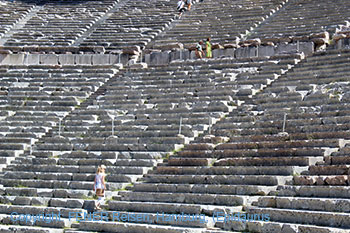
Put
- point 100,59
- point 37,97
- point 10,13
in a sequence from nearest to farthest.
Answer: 1. point 37,97
2. point 100,59
3. point 10,13

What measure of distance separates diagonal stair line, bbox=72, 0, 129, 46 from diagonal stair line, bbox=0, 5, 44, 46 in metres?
2.61

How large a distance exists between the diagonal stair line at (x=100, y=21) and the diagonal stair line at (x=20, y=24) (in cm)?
261

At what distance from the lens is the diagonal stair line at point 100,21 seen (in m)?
23.3

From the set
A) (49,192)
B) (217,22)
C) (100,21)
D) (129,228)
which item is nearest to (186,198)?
(129,228)

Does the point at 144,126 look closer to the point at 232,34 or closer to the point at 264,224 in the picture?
the point at 264,224

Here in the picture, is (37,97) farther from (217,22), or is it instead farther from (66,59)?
(217,22)

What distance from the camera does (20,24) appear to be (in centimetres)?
2588

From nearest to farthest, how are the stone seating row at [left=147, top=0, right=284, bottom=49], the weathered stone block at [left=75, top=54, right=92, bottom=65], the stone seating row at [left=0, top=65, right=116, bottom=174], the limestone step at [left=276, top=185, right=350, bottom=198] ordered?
1. the limestone step at [left=276, top=185, right=350, bottom=198]
2. the stone seating row at [left=0, top=65, right=116, bottom=174]
3. the stone seating row at [left=147, top=0, right=284, bottom=49]
4. the weathered stone block at [left=75, top=54, right=92, bottom=65]

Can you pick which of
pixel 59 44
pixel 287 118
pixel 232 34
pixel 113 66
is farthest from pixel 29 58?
pixel 287 118

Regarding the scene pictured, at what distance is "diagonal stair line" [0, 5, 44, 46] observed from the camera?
23.8m

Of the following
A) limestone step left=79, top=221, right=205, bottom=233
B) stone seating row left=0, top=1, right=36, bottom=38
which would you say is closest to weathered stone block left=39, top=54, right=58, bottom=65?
stone seating row left=0, top=1, right=36, bottom=38

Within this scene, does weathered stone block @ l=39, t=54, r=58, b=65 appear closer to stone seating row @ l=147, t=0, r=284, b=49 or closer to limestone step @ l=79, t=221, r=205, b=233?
stone seating row @ l=147, t=0, r=284, b=49

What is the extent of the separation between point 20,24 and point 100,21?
306cm

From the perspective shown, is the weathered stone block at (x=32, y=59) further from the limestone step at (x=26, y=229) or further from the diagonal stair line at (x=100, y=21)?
the limestone step at (x=26, y=229)
